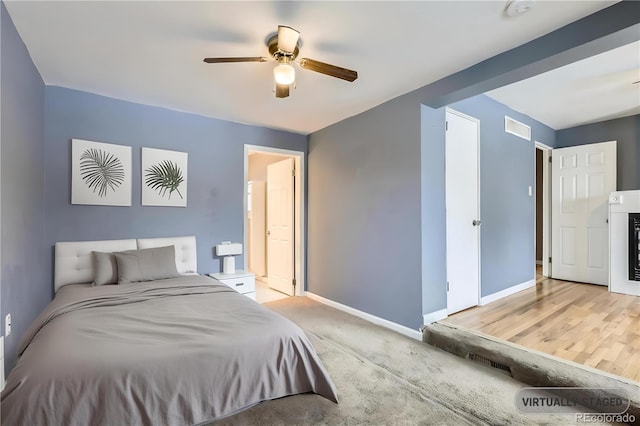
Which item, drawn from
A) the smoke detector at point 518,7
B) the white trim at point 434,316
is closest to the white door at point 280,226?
the white trim at point 434,316

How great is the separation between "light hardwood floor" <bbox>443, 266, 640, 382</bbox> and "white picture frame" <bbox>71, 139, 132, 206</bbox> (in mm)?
3858

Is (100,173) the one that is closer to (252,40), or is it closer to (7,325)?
(7,325)

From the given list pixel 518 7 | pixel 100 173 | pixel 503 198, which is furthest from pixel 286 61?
pixel 503 198

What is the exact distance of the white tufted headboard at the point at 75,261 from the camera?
112 inches

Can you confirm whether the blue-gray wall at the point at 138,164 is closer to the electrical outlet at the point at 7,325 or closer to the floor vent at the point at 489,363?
the electrical outlet at the point at 7,325

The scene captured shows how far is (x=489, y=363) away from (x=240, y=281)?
2705 mm

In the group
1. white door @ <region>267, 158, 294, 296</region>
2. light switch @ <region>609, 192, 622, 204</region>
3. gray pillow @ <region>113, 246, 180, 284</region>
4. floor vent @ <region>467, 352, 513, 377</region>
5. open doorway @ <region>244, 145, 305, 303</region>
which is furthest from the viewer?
white door @ <region>267, 158, 294, 296</region>

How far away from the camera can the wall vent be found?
4.08 meters

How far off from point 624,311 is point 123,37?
18.2 feet

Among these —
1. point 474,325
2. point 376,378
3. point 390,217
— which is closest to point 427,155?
point 390,217

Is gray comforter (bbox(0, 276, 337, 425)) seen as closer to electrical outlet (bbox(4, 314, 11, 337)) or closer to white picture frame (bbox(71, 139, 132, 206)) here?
electrical outlet (bbox(4, 314, 11, 337))

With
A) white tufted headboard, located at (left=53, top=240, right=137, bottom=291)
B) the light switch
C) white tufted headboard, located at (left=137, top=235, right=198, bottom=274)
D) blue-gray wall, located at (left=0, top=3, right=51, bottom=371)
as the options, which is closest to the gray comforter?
blue-gray wall, located at (left=0, top=3, right=51, bottom=371)

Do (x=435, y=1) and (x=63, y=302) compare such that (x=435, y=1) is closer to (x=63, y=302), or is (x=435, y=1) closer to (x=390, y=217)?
(x=390, y=217)

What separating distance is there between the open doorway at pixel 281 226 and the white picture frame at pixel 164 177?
0.83 metres
